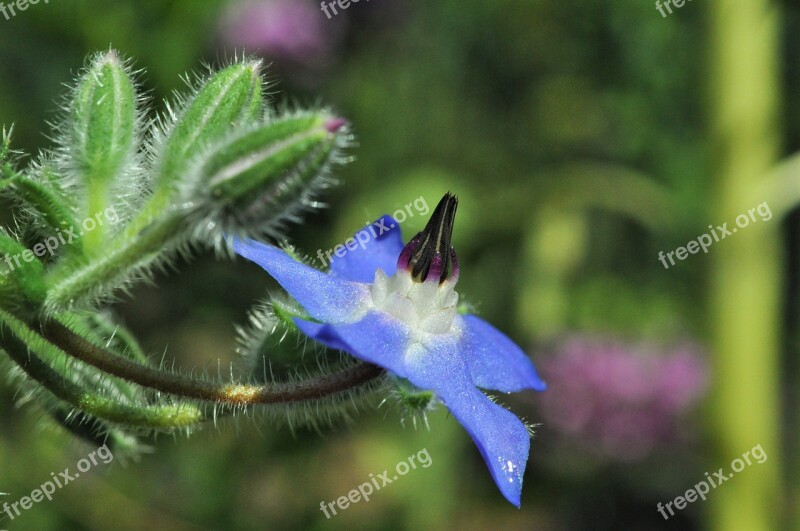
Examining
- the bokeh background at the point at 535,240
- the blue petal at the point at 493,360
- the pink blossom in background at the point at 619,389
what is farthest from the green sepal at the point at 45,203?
the pink blossom in background at the point at 619,389

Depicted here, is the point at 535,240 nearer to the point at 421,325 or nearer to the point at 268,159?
the point at 421,325

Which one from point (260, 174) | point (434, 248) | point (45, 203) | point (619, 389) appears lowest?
point (619, 389)

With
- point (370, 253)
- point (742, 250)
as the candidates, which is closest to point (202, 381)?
point (370, 253)

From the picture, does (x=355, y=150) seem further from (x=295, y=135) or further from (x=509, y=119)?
(x=295, y=135)

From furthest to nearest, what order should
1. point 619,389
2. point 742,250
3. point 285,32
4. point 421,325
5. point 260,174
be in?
1. point 619,389
2. point 285,32
3. point 742,250
4. point 421,325
5. point 260,174

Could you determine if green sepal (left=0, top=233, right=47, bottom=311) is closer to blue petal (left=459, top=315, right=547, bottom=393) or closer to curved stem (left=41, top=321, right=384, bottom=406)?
curved stem (left=41, top=321, right=384, bottom=406)

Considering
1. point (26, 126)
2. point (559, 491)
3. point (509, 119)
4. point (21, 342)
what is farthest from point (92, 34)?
point (559, 491)

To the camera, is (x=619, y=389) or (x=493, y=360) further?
(x=619, y=389)

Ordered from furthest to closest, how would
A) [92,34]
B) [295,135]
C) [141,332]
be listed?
[141,332] < [92,34] < [295,135]
